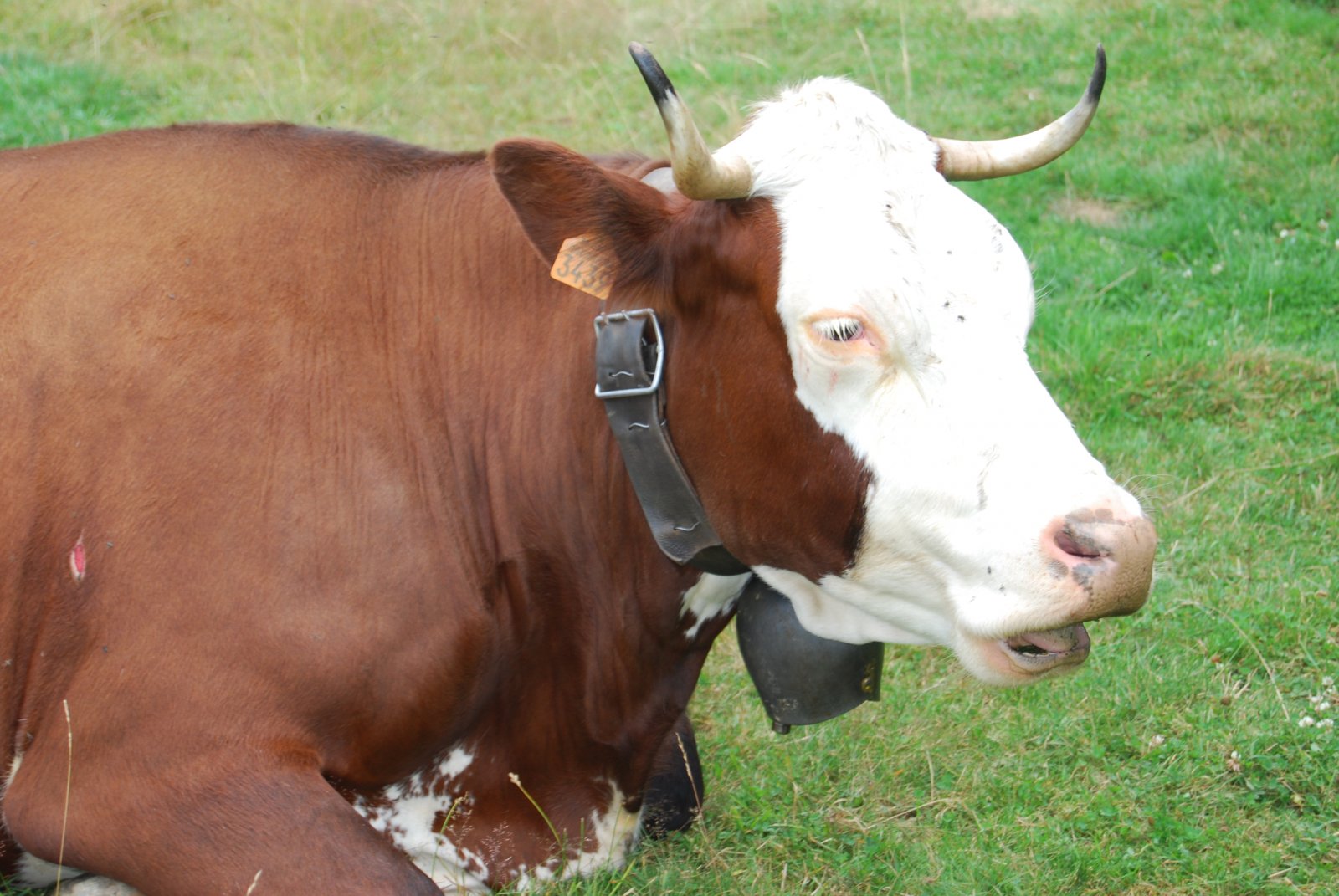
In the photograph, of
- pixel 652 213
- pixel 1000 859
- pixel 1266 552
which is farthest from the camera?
pixel 1266 552

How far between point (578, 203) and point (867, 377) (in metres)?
0.72

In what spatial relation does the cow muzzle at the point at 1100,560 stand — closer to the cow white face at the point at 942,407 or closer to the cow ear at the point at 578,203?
the cow white face at the point at 942,407

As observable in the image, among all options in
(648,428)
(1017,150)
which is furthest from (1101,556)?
(1017,150)

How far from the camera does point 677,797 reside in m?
3.95

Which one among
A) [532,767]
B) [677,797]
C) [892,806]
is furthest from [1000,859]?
[532,767]

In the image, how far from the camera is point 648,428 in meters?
3.16

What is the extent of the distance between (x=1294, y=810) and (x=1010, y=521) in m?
1.88

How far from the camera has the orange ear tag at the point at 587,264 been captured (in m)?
3.07

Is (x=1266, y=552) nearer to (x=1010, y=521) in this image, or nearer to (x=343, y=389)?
(x=1010, y=521)

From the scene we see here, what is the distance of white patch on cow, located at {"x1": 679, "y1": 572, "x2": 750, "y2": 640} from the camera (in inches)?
137

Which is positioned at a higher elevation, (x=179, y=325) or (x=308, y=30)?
(x=179, y=325)

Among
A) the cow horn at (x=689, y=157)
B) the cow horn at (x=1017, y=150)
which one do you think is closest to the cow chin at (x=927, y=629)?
the cow horn at (x=689, y=157)

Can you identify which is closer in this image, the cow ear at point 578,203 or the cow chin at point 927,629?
the cow chin at point 927,629

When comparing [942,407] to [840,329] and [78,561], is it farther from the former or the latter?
[78,561]
